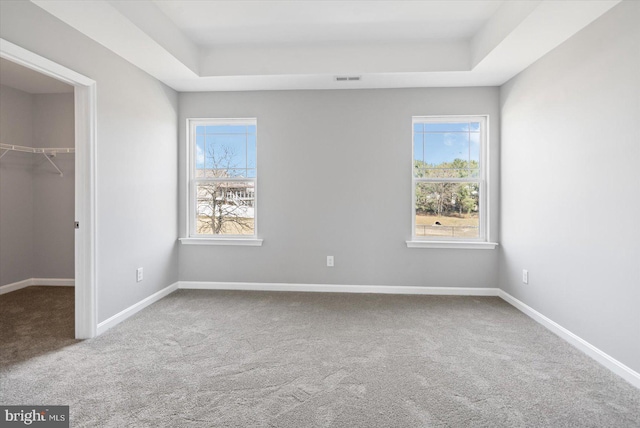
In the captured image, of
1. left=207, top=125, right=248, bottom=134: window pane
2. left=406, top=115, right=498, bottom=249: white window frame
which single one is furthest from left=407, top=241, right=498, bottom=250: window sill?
left=207, top=125, right=248, bottom=134: window pane

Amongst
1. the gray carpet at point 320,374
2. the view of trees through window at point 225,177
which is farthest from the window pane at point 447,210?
the view of trees through window at point 225,177

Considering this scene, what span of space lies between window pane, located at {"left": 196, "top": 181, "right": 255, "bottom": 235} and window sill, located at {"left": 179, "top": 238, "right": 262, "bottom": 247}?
13cm

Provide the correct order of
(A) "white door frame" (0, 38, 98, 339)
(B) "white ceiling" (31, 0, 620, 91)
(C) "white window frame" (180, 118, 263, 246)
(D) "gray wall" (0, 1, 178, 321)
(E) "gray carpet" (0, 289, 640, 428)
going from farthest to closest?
(C) "white window frame" (180, 118, 263, 246) → (A) "white door frame" (0, 38, 98, 339) → (B) "white ceiling" (31, 0, 620, 91) → (D) "gray wall" (0, 1, 178, 321) → (E) "gray carpet" (0, 289, 640, 428)

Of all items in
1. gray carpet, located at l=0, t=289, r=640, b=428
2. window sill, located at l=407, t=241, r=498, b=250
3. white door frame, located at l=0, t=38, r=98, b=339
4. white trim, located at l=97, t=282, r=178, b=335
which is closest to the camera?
gray carpet, located at l=0, t=289, r=640, b=428

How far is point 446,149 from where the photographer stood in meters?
3.96

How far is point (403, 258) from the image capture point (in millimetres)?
3932

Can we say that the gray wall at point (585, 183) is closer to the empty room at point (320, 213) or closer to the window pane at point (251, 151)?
the empty room at point (320, 213)

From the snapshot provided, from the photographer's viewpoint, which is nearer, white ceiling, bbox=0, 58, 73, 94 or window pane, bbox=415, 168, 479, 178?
white ceiling, bbox=0, 58, 73, 94

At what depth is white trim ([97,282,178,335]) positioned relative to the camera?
282cm

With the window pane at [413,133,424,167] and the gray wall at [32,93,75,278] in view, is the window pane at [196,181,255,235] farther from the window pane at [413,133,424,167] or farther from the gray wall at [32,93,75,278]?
the window pane at [413,133,424,167]

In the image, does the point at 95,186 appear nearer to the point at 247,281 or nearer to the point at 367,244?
the point at 247,281

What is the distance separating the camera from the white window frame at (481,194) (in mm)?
3859

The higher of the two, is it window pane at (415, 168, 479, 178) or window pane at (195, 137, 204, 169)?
window pane at (195, 137, 204, 169)

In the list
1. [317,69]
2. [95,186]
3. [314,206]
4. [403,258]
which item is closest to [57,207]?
[95,186]
